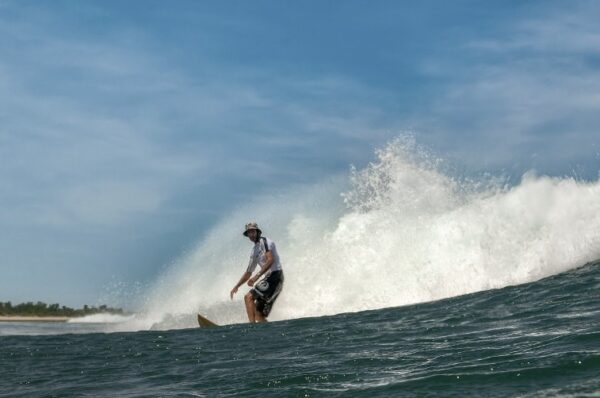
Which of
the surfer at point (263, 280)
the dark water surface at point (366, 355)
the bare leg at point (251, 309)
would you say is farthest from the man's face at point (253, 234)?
the dark water surface at point (366, 355)

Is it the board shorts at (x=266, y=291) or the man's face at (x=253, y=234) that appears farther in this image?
the board shorts at (x=266, y=291)

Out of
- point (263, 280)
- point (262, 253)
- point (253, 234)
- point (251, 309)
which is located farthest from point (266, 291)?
point (253, 234)

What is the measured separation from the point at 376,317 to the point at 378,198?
7.00m

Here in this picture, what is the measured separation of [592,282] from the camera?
11.6 meters

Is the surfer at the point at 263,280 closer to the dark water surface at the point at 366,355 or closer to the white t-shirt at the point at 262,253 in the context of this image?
the white t-shirt at the point at 262,253

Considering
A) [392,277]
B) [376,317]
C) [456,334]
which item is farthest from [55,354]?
[392,277]

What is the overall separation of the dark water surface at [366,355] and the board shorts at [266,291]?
1765mm

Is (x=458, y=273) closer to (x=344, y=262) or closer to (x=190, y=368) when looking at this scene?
(x=344, y=262)

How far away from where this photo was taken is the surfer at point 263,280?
14.3 meters

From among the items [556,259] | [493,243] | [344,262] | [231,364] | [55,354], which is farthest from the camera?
[344,262]

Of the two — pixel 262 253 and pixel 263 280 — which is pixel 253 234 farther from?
pixel 263 280

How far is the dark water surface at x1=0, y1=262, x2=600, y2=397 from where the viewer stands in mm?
6184

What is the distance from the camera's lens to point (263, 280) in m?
14.4

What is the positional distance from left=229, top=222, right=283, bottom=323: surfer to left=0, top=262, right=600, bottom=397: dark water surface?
176cm
